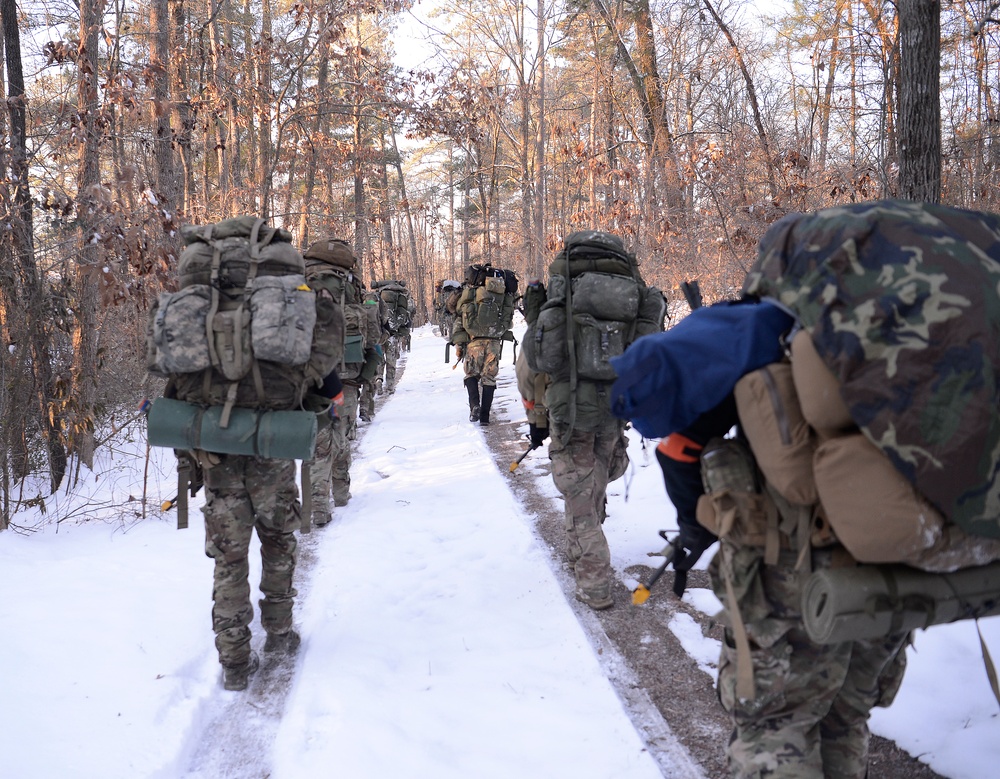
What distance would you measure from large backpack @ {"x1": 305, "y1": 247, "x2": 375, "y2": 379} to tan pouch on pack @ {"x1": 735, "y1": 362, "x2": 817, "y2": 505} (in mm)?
3955

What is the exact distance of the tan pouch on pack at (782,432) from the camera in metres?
1.66

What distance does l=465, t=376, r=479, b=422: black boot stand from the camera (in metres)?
9.72

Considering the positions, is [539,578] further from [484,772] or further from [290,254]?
[290,254]

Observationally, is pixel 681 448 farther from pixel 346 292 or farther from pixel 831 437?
pixel 346 292

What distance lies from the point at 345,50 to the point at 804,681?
12.3m

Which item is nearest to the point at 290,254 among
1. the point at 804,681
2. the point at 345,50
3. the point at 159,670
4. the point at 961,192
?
the point at 159,670

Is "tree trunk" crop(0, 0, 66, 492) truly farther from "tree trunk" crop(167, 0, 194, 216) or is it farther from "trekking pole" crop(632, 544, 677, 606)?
"trekking pole" crop(632, 544, 677, 606)

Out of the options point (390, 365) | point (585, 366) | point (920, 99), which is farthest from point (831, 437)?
point (390, 365)

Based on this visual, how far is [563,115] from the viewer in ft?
69.0

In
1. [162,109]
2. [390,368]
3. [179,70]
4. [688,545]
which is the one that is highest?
[179,70]

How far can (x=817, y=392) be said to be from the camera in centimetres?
158

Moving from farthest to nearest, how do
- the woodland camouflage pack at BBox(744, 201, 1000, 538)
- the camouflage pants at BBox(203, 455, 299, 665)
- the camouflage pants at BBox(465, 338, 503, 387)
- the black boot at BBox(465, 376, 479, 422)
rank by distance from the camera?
the black boot at BBox(465, 376, 479, 422)
the camouflage pants at BBox(465, 338, 503, 387)
the camouflage pants at BBox(203, 455, 299, 665)
the woodland camouflage pack at BBox(744, 201, 1000, 538)

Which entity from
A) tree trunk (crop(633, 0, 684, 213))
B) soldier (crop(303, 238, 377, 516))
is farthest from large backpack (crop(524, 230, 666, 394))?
tree trunk (crop(633, 0, 684, 213))

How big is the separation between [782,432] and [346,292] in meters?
4.77
